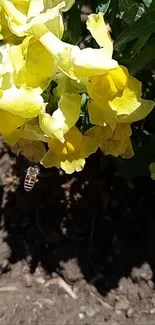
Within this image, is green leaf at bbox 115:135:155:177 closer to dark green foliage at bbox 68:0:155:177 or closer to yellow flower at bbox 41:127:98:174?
dark green foliage at bbox 68:0:155:177

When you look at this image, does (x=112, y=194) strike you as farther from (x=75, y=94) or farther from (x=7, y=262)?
(x=75, y=94)

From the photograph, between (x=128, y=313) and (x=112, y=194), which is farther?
(x=112, y=194)

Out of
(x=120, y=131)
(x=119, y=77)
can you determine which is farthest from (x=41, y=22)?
(x=120, y=131)

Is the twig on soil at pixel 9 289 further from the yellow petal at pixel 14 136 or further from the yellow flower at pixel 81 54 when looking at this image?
the yellow flower at pixel 81 54

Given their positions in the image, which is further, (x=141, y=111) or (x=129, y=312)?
(x=129, y=312)

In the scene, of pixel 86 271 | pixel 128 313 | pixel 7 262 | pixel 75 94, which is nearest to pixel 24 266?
pixel 7 262

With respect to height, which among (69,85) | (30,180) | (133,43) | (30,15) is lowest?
(30,180)

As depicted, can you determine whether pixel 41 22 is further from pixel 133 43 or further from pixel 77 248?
pixel 77 248
